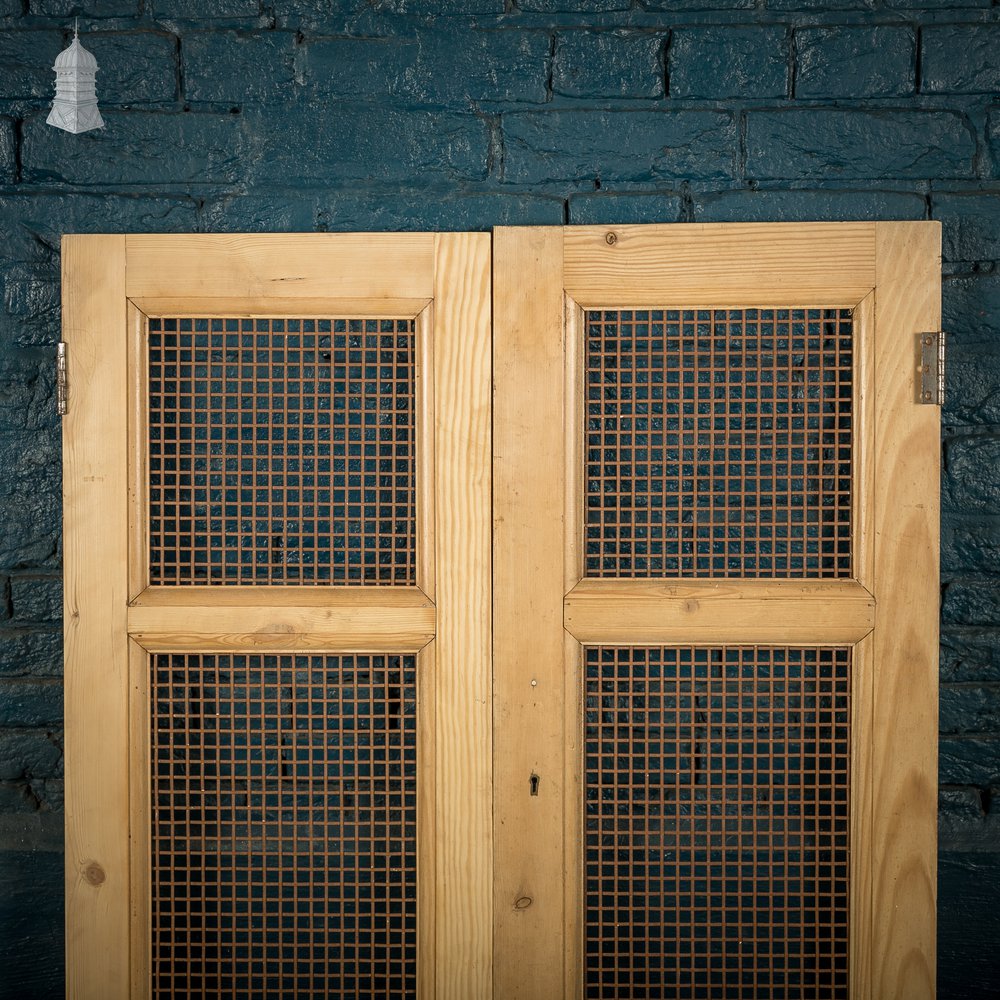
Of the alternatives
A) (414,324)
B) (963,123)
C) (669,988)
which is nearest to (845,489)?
(963,123)

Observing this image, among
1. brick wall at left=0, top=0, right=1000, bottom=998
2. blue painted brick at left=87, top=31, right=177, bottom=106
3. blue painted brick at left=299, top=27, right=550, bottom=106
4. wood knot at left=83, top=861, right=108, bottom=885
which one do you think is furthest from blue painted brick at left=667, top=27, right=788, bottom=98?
wood knot at left=83, top=861, right=108, bottom=885

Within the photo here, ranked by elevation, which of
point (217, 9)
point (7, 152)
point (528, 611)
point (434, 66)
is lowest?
point (528, 611)

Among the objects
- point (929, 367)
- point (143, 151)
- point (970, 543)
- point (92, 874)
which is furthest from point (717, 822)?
point (143, 151)

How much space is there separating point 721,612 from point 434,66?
1189mm

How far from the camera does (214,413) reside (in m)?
1.76

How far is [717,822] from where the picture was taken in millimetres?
1786

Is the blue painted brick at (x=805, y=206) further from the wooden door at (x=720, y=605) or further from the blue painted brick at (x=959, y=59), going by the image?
the blue painted brick at (x=959, y=59)

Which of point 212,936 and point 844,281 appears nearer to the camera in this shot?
point 844,281

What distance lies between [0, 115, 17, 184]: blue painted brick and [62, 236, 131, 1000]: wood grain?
0.26m

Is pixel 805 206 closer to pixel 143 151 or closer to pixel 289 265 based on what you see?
pixel 289 265

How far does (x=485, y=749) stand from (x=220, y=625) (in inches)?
21.7

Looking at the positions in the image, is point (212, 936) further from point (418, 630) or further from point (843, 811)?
point (843, 811)

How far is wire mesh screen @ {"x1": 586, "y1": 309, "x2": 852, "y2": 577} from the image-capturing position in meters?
1.70

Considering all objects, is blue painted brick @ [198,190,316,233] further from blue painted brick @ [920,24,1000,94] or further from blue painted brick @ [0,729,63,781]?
blue painted brick @ [920,24,1000,94]
